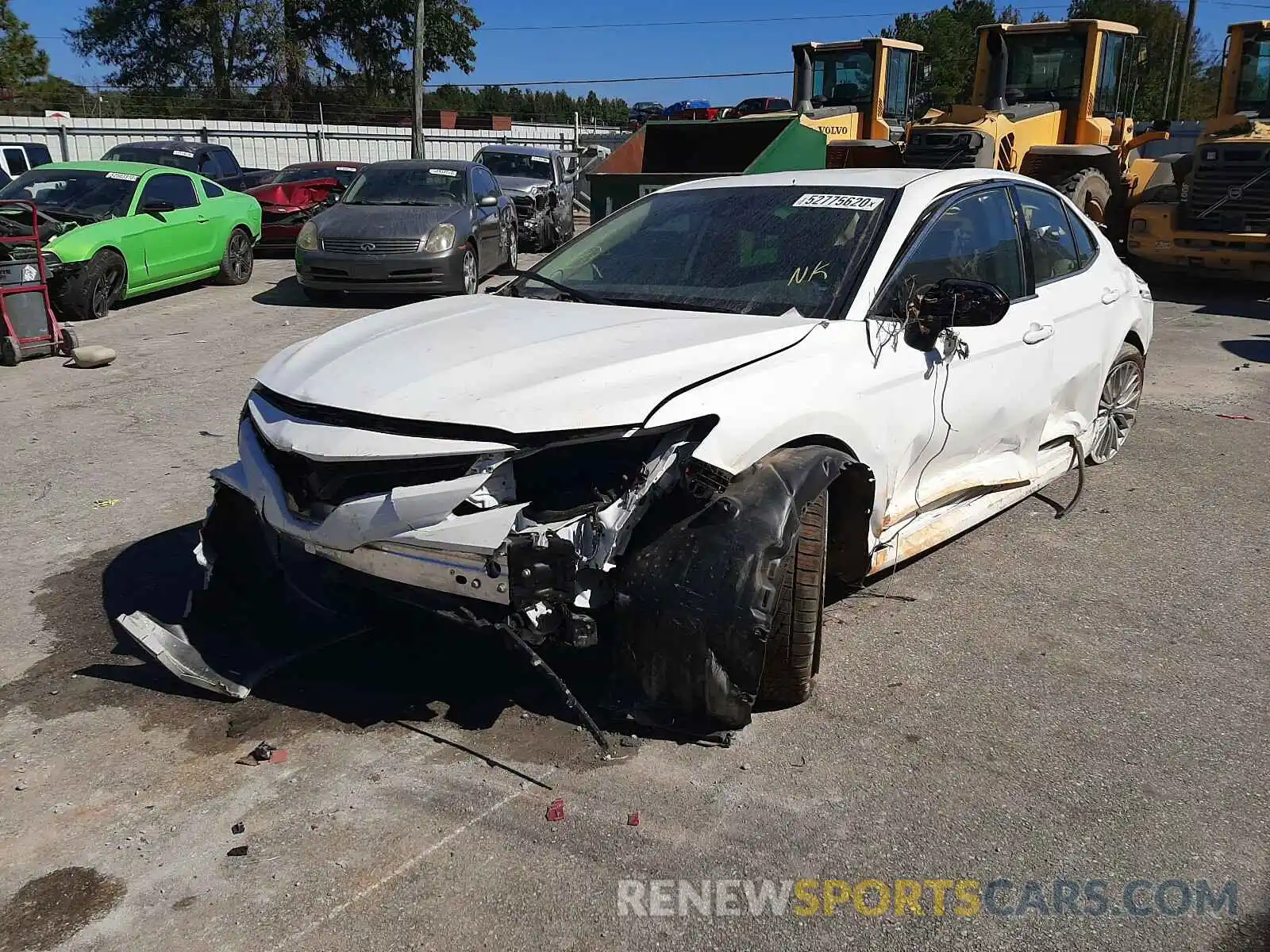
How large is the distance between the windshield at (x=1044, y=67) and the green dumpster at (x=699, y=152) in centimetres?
452

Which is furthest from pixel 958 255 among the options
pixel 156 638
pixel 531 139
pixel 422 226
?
pixel 531 139

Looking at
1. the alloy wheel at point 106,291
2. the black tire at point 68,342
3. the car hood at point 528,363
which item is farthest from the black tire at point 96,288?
the car hood at point 528,363

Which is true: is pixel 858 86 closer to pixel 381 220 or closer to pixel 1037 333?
pixel 381 220

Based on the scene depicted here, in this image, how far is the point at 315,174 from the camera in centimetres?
1803

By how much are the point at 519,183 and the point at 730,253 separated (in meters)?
14.2

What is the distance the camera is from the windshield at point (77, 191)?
11.8 meters

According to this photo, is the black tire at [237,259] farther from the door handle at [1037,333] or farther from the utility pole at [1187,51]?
the utility pole at [1187,51]

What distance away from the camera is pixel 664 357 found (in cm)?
351

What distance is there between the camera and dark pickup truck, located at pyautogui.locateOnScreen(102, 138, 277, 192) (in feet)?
56.9

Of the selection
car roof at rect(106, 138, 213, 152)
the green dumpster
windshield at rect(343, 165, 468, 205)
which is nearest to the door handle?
the green dumpster

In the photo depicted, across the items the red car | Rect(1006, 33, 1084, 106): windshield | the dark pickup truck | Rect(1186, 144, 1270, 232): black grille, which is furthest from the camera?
the dark pickup truck

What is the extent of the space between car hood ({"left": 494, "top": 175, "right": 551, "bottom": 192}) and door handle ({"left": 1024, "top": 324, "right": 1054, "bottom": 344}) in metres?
13.6

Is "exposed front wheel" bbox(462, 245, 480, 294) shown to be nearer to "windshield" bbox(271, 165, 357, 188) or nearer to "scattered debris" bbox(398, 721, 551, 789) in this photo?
"windshield" bbox(271, 165, 357, 188)

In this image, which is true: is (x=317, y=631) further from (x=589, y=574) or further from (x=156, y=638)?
(x=589, y=574)
